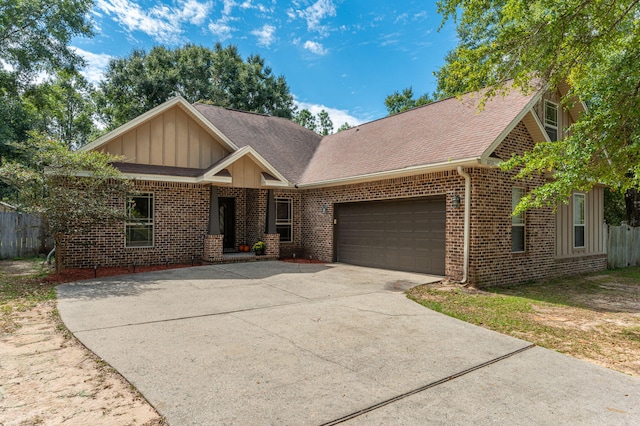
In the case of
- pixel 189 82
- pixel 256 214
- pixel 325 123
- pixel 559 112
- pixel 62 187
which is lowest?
pixel 256 214

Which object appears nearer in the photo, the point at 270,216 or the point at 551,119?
the point at 551,119

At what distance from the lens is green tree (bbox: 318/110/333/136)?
42.6m

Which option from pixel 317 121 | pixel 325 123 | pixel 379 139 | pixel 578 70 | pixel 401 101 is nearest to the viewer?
pixel 578 70

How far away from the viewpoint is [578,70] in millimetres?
8281

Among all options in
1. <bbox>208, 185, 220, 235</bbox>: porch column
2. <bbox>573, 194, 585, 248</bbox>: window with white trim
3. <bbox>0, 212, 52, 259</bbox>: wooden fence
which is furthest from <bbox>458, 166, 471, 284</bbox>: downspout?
<bbox>0, 212, 52, 259</bbox>: wooden fence

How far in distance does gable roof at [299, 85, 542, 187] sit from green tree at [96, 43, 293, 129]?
59.5 ft

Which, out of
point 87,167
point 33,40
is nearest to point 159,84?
point 33,40

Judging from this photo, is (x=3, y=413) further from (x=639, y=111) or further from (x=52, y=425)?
(x=639, y=111)

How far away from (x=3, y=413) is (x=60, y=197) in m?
7.56

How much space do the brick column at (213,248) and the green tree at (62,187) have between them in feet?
10.00

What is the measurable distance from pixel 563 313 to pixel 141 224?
11.7 metres

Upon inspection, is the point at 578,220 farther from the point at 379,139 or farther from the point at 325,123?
the point at 325,123

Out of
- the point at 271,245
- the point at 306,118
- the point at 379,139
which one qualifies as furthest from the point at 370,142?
the point at 306,118

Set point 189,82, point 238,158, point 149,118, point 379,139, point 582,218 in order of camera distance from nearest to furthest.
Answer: point 149,118 → point 238,158 → point 582,218 → point 379,139 → point 189,82
